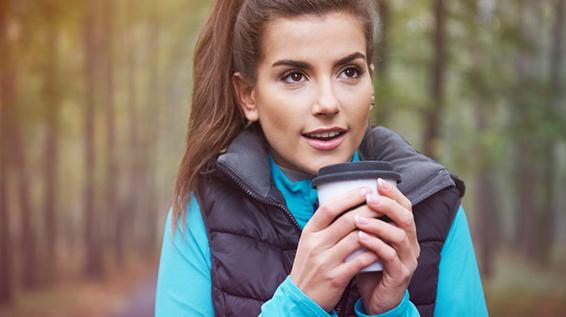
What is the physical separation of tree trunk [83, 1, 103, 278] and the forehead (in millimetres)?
12010

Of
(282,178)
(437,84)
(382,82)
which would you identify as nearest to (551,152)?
(437,84)

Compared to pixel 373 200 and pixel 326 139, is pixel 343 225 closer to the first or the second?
pixel 373 200

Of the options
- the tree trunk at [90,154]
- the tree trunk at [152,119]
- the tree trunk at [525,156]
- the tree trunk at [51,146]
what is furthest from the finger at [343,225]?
the tree trunk at [152,119]

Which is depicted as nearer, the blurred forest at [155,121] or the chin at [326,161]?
the chin at [326,161]

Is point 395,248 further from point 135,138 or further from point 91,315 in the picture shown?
point 135,138

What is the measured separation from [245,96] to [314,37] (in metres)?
0.37

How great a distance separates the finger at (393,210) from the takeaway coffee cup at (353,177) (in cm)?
3

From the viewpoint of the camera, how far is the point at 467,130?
11.1 metres

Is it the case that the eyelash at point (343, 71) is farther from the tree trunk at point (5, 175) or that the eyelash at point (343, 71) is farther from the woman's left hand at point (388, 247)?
the tree trunk at point (5, 175)

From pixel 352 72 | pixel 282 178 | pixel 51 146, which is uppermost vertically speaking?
pixel 352 72

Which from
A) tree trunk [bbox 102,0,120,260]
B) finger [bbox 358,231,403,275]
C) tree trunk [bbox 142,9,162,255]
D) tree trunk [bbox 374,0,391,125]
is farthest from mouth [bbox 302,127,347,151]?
tree trunk [bbox 142,9,162,255]

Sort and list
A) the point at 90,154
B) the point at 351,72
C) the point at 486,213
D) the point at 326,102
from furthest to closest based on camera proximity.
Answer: the point at 486,213 → the point at 90,154 → the point at 351,72 → the point at 326,102

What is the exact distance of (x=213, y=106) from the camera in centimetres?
201

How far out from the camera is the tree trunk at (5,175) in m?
10.1
